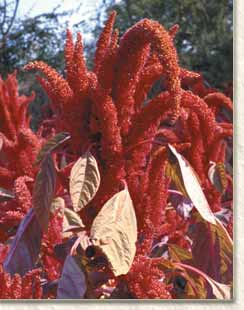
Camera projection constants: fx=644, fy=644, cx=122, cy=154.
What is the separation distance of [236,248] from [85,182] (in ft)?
1.04

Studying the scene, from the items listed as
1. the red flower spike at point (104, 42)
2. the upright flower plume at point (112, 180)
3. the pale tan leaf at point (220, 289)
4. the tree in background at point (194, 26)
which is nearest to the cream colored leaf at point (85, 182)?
the upright flower plume at point (112, 180)

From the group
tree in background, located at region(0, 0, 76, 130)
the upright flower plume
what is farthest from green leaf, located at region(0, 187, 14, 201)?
tree in background, located at region(0, 0, 76, 130)

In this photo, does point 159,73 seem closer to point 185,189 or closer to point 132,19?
point 185,189

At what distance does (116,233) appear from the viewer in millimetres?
626

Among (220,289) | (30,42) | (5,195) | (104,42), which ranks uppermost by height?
(30,42)

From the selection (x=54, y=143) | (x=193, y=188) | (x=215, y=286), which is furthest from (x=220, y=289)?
(x=54, y=143)

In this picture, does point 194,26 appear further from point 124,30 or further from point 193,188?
point 193,188

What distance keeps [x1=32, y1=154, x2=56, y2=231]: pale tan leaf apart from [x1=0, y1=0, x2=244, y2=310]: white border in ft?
0.40

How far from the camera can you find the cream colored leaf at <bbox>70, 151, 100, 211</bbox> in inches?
24.4

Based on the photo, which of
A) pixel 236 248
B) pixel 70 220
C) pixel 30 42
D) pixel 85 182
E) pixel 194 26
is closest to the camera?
pixel 85 182

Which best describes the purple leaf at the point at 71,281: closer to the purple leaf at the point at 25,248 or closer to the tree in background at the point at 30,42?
the purple leaf at the point at 25,248

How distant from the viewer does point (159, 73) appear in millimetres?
661

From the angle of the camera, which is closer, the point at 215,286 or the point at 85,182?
the point at 85,182
